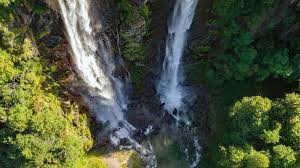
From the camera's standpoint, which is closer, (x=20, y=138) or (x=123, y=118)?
(x=20, y=138)

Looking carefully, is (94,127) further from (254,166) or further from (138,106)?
(254,166)

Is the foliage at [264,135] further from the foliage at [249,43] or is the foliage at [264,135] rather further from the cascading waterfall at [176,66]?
the cascading waterfall at [176,66]

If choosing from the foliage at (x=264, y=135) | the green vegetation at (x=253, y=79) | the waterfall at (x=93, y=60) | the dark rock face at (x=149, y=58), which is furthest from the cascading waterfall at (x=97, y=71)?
the foliage at (x=264, y=135)

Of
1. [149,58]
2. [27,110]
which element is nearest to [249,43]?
[149,58]

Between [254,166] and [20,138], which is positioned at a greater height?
[254,166]

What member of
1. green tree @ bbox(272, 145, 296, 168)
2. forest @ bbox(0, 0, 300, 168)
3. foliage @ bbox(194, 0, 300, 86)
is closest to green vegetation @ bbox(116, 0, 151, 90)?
forest @ bbox(0, 0, 300, 168)

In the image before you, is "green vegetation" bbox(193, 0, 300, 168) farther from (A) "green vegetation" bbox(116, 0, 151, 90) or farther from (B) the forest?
(A) "green vegetation" bbox(116, 0, 151, 90)

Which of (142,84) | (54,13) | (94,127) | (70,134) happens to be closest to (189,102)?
(142,84)
